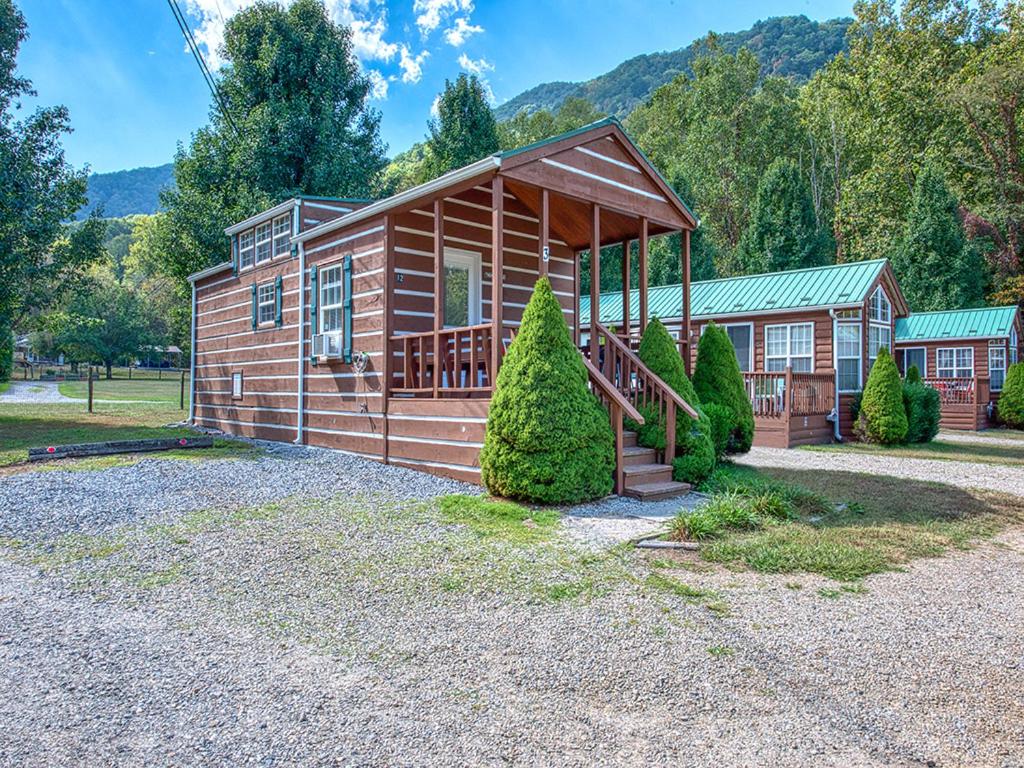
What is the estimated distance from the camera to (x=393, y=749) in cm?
218

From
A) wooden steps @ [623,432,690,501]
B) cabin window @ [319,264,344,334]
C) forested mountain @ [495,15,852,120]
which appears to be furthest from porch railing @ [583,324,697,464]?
forested mountain @ [495,15,852,120]

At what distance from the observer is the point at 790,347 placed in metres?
15.0

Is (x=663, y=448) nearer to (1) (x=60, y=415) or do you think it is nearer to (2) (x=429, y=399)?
(2) (x=429, y=399)

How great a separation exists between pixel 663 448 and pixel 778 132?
101ft

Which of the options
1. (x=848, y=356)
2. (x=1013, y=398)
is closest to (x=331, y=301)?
(x=848, y=356)

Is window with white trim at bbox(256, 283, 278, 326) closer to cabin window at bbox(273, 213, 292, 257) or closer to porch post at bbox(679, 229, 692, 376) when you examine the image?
cabin window at bbox(273, 213, 292, 257)

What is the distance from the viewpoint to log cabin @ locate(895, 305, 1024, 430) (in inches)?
731

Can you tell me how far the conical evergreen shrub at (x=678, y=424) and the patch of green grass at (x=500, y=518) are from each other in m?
2.00

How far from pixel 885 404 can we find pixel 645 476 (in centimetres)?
913

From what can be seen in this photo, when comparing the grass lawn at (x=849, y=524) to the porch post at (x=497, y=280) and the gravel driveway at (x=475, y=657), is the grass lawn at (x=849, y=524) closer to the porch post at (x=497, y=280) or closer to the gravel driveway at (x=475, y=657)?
the gravel driveway at (x=475, y=657)

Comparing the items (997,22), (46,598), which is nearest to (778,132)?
(997,22)

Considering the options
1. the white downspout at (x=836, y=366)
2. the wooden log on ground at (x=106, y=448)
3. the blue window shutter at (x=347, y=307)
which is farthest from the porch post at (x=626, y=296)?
the white downspout at (x=836, y=366)

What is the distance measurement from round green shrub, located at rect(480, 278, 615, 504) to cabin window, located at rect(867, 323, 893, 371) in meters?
11.2

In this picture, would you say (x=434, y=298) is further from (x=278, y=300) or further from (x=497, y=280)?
(x=278, y=300)
